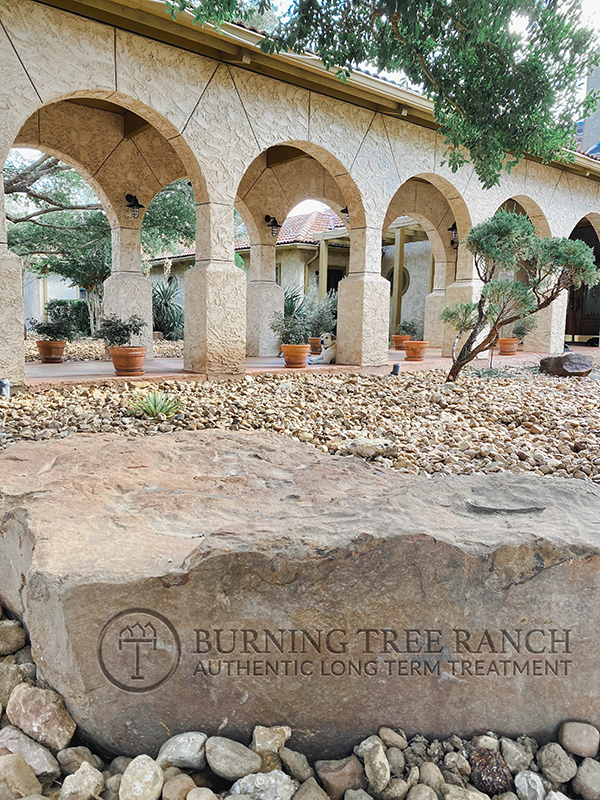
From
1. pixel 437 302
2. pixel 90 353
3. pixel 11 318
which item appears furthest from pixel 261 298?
pixel 11 318

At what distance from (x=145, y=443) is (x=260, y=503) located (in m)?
0.94

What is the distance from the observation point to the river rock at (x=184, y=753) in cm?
133

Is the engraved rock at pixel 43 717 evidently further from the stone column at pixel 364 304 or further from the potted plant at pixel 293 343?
the stone column at pixel 364 304

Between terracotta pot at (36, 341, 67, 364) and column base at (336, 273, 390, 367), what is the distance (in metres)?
4.45

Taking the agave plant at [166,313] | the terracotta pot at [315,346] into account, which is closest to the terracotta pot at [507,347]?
the terracotta pot at [315,346]

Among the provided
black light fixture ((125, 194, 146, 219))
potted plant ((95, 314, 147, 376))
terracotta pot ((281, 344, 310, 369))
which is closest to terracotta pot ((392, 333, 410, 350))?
terracotta pot ((281, 344, 310, 369))

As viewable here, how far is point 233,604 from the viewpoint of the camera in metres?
1.41

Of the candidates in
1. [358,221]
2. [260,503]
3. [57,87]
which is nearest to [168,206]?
[358,221]

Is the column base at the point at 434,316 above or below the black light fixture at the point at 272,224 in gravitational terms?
below

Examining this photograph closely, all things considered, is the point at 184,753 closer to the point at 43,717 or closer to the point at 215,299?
the point at 43,717

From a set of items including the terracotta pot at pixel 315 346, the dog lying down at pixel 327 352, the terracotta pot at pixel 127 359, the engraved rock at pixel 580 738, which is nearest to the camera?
the engraved rock at pixel 580 738

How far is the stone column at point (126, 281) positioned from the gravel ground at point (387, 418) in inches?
126

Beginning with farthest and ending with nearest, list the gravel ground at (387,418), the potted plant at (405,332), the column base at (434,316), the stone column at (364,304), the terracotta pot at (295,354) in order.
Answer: the potted plant at (405,332)
the column base at (434,316)
the stone column at (364,304)
the terracotta pot at (295,354)
the gravel ground at (387,418)

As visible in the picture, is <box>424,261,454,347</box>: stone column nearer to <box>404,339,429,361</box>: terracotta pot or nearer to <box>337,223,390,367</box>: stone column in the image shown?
<box>404,339,429,361</box>: terracotta pot
